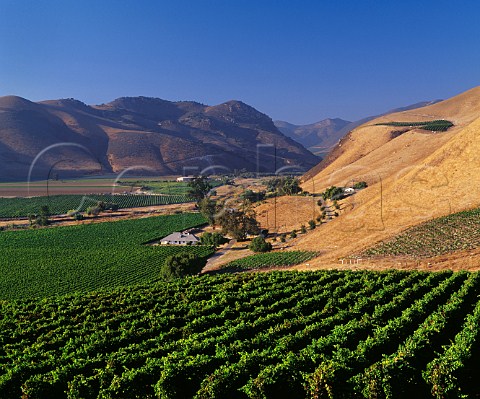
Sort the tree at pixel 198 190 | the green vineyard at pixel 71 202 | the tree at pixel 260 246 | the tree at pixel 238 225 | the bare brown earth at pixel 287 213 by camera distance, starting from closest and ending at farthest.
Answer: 1. the tree at pixel 260 246
2. the tree at pixel 238 225
3. the bare brown earth at pixel 287 213
4. the green vineyard at pixel 71 202
5. the tree at pixel 198 190

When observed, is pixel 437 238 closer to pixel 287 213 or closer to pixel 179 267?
pixel 179 267

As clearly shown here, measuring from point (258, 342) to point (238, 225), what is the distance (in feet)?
218

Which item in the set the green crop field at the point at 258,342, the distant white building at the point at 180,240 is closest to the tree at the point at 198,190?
the distant white building at the point at 180,240

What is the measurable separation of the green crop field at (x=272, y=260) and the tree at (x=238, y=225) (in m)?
18.6

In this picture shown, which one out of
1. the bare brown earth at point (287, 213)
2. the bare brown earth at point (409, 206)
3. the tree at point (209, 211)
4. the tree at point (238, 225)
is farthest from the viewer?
the tree at point (209, 211)

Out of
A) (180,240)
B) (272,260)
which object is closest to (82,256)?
(180,240)

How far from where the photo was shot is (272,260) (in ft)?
200

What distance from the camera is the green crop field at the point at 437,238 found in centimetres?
4956

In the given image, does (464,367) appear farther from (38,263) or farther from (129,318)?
(38,263)

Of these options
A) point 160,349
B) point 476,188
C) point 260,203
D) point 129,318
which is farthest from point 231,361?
point 260,203

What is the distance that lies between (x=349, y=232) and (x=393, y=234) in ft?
39.8

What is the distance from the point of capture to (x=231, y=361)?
17.8 metres

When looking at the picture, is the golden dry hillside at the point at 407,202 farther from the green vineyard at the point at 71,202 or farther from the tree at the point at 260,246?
the green vineyard at the point at 71,202

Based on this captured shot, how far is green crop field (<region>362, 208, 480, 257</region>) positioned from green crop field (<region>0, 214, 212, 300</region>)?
32.7 metres
